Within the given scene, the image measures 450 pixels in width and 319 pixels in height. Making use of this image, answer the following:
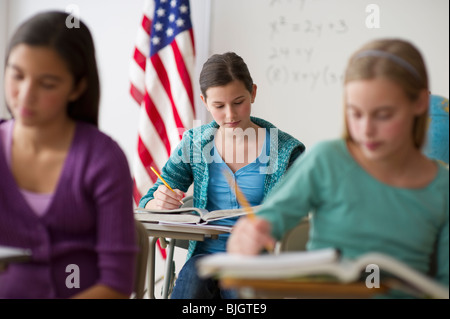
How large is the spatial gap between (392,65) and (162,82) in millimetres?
2601

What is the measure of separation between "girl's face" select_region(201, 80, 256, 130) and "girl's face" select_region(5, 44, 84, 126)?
1.11m

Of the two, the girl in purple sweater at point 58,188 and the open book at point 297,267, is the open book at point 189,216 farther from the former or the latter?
the open book at point 297,267

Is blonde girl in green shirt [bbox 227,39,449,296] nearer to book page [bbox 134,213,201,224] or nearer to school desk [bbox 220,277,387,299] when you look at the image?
school desk [bbox 220,277,387,299]

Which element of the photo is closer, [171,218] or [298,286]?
[298,286]

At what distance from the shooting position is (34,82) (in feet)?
3.56

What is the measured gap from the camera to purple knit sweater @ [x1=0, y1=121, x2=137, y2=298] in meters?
1.12

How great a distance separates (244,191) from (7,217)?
1.18 metres

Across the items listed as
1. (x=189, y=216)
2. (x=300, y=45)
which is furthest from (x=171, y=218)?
(x=300, y=45)

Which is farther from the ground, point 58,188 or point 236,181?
point 58,188

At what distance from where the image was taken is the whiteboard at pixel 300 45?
11.2 feet

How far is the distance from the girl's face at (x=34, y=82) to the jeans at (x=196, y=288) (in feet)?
3.07

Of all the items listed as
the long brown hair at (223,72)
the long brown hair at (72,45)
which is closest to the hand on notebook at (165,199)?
the long brown hair at (223,72)

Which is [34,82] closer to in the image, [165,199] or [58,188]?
[58,188]

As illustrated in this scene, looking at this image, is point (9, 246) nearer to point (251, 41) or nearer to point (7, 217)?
point (7, 217)
